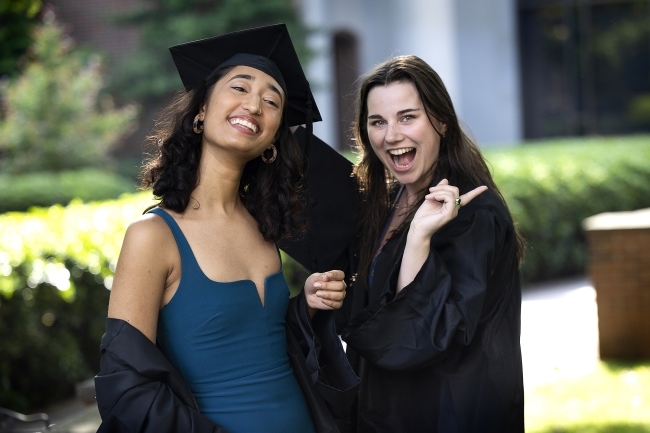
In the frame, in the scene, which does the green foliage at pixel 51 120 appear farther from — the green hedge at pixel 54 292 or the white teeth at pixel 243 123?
the white teeth at pixel 243 123

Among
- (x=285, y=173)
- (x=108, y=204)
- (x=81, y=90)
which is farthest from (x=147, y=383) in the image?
(x=81, y=90)

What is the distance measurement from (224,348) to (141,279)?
0.96 ft

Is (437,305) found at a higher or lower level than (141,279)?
lower

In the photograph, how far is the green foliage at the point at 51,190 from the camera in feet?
38.3

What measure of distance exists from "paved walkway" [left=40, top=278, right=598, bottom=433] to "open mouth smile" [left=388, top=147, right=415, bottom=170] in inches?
104

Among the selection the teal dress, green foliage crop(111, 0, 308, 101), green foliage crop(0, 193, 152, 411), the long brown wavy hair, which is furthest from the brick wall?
the teal dress

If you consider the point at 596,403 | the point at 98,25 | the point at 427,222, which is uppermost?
the point at 98,25

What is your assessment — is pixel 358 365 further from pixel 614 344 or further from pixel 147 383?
pixel 614 344

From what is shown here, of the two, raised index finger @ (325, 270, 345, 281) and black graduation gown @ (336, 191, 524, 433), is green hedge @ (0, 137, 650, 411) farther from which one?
raised index finger @ (325, 270, 345, 281)

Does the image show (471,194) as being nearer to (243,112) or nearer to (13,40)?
(243,112)

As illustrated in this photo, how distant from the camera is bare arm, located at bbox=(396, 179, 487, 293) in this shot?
8.37ft

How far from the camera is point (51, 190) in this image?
463 inches

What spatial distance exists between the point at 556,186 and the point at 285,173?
7.81 m

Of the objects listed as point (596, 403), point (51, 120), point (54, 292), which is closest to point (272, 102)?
point (54, 292)
